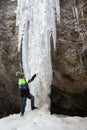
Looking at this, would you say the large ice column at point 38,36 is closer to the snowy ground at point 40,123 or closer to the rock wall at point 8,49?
the rock wall at point 8,49

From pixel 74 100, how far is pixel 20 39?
3915 millimetres

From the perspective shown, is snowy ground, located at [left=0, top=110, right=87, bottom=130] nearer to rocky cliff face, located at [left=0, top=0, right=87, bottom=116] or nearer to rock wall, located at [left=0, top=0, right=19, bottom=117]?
rocky cliff face, located at [left=0, top=0, right=87, bottom=116]

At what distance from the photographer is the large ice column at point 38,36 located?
1066 centimetres

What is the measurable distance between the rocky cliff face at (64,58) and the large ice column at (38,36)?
0.73 m

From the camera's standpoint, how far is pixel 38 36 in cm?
1133

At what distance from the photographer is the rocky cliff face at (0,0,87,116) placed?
474 inches

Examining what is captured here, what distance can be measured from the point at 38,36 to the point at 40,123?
4.19m

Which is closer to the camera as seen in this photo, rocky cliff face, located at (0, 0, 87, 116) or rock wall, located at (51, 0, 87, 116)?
rock wall, located at (51, 0, 87, 116)

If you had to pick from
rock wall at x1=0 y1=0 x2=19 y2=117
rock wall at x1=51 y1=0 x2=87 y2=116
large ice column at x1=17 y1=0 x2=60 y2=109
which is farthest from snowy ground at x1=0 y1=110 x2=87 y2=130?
A: rock wall at x1=0 y1=0 x2=19 y2=117

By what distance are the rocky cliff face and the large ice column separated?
734mm

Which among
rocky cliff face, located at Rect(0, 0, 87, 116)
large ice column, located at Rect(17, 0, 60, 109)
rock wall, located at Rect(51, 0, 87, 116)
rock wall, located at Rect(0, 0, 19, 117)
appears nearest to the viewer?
large ice column, located at Rect(17, 0, 60, 109)

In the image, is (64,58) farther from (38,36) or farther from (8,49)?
(8,49)

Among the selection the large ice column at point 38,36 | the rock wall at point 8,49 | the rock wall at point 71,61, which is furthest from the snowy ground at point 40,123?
the rock wall at point 8,49

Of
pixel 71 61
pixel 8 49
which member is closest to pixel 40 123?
pixel 71 61
